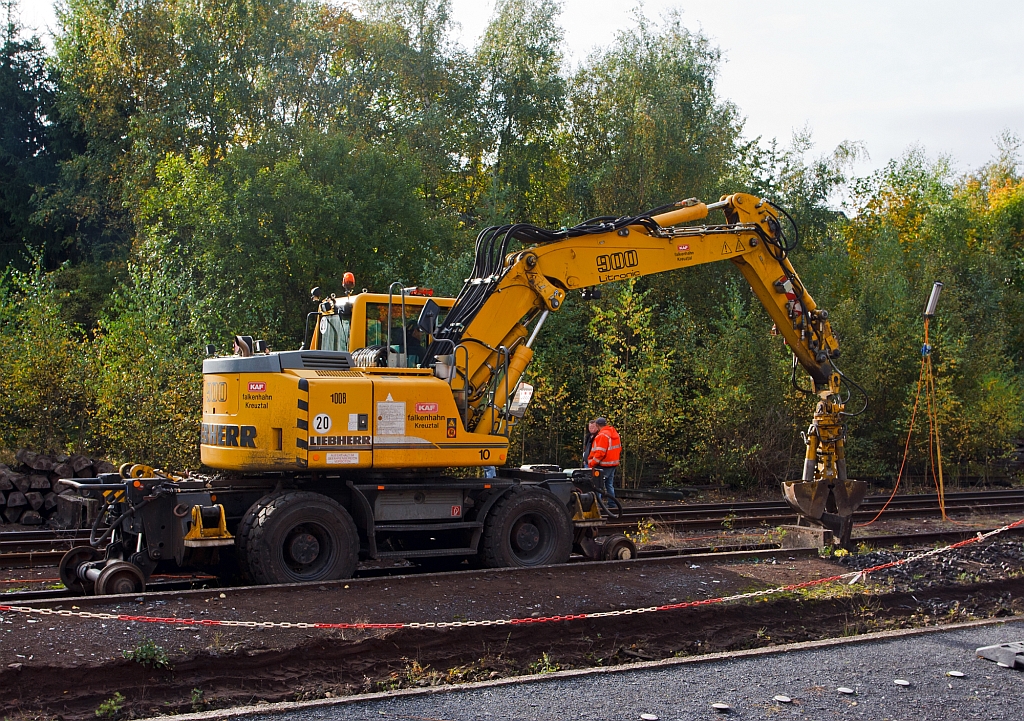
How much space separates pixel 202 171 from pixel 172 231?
5.99ft

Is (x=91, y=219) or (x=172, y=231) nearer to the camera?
(x=172, y=231)

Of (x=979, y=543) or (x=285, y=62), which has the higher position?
(x=285, y=62)

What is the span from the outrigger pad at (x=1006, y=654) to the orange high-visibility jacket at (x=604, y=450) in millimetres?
7654

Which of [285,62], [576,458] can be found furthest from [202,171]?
[576,458]

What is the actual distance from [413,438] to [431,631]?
2.81 metres

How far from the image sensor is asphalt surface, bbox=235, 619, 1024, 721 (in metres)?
5.99

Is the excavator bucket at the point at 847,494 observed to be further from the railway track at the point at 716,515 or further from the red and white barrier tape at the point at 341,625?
the railway track at the point at 716,515

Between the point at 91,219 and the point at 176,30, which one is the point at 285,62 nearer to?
the point at 176,30

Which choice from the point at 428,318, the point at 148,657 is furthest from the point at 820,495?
the point at 148,657

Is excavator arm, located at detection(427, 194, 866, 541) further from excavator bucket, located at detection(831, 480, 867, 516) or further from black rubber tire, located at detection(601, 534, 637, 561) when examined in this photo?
black rubber tire, located at detection(601, 534, 637, 561)

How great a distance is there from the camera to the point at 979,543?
11938 millimetres

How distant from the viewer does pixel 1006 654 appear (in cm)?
722

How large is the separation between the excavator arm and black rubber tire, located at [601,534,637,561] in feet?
6.68

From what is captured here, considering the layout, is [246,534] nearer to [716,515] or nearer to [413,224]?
[716,515]
